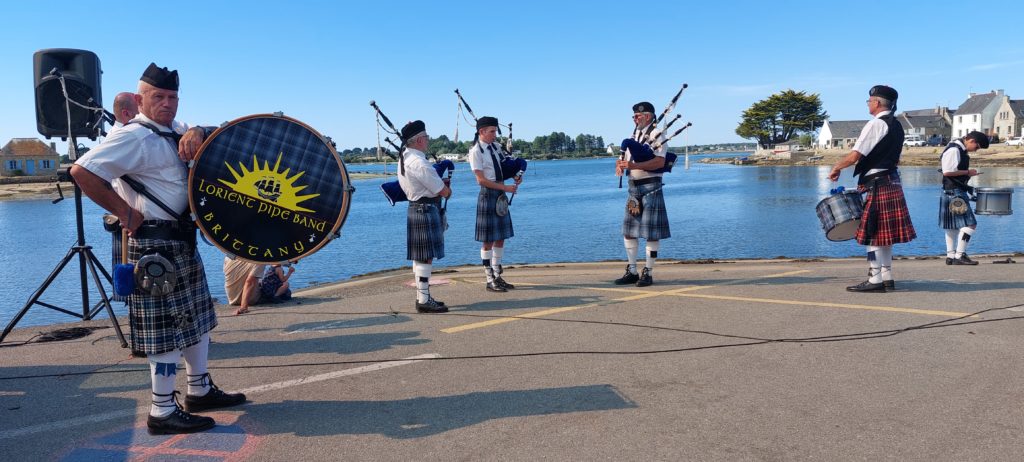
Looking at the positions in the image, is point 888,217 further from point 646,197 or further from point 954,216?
point 954,216

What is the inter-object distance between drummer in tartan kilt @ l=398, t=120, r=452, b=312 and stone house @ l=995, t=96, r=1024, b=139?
9621 cm

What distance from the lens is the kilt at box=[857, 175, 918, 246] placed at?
6.50 m

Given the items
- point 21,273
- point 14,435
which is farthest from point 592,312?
point 21,273

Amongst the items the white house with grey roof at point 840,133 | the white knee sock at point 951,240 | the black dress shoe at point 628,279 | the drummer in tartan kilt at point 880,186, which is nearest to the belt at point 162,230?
the black dress shoe at point 628,279

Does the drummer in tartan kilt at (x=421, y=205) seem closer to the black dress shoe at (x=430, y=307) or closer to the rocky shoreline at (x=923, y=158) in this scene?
the black dress shoe at (x=430, y=307)

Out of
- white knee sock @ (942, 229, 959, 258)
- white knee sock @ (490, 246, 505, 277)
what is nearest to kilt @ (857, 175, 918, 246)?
white knee sock @ (942, 229, 959, 258)

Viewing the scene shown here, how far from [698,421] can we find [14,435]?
11.3 ft

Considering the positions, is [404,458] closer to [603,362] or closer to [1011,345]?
[603,362]

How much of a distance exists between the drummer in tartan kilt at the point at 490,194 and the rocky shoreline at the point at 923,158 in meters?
57.0

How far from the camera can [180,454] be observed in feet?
10.5

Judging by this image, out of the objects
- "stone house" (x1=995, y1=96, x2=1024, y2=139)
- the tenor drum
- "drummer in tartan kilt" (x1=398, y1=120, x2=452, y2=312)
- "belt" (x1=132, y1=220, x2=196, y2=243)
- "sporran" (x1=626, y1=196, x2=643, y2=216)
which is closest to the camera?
"belt" (x1=132, y1=220, x2=196, y2=243)

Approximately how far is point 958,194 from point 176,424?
9600 mm

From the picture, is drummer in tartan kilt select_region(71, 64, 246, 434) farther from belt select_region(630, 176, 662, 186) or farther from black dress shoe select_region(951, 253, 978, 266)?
black dress shoe select_region(951, 253, 978, 266)

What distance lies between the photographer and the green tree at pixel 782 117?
10912 centimetres
